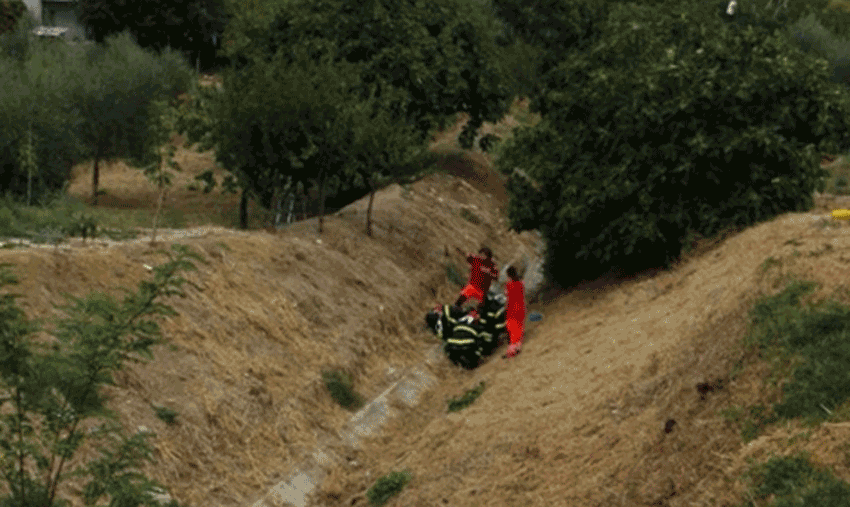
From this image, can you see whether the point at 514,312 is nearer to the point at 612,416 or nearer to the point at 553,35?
the point at 612,416

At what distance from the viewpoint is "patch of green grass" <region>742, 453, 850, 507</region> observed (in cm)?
773

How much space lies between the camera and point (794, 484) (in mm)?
8164

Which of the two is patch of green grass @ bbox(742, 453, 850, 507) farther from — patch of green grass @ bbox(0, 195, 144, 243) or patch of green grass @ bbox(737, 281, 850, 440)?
patch of green grass @ bbox(0, 195, 144, 243)

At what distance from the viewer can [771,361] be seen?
33.5 feet

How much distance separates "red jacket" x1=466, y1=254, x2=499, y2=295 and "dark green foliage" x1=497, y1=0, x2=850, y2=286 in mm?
2154

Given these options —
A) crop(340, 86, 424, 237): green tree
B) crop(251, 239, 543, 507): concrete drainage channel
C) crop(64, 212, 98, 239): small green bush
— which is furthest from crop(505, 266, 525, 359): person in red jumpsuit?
crop(64, 212, 98, 239): small green bush

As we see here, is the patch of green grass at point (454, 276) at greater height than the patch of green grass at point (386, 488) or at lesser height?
lesser

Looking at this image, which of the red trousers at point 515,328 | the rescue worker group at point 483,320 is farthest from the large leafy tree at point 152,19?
the red trousers at point 515,328

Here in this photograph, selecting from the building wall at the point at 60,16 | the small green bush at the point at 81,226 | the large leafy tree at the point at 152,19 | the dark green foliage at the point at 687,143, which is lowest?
the building wall at the point at 60,16

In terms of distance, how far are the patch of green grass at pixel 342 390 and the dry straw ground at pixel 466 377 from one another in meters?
0.22

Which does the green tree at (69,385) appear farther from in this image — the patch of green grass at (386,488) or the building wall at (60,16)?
the building wall at (60,16)

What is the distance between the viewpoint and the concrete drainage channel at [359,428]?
43.7 feet

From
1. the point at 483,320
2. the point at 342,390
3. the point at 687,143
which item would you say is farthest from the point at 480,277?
the point at 342,390

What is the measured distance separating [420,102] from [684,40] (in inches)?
452
